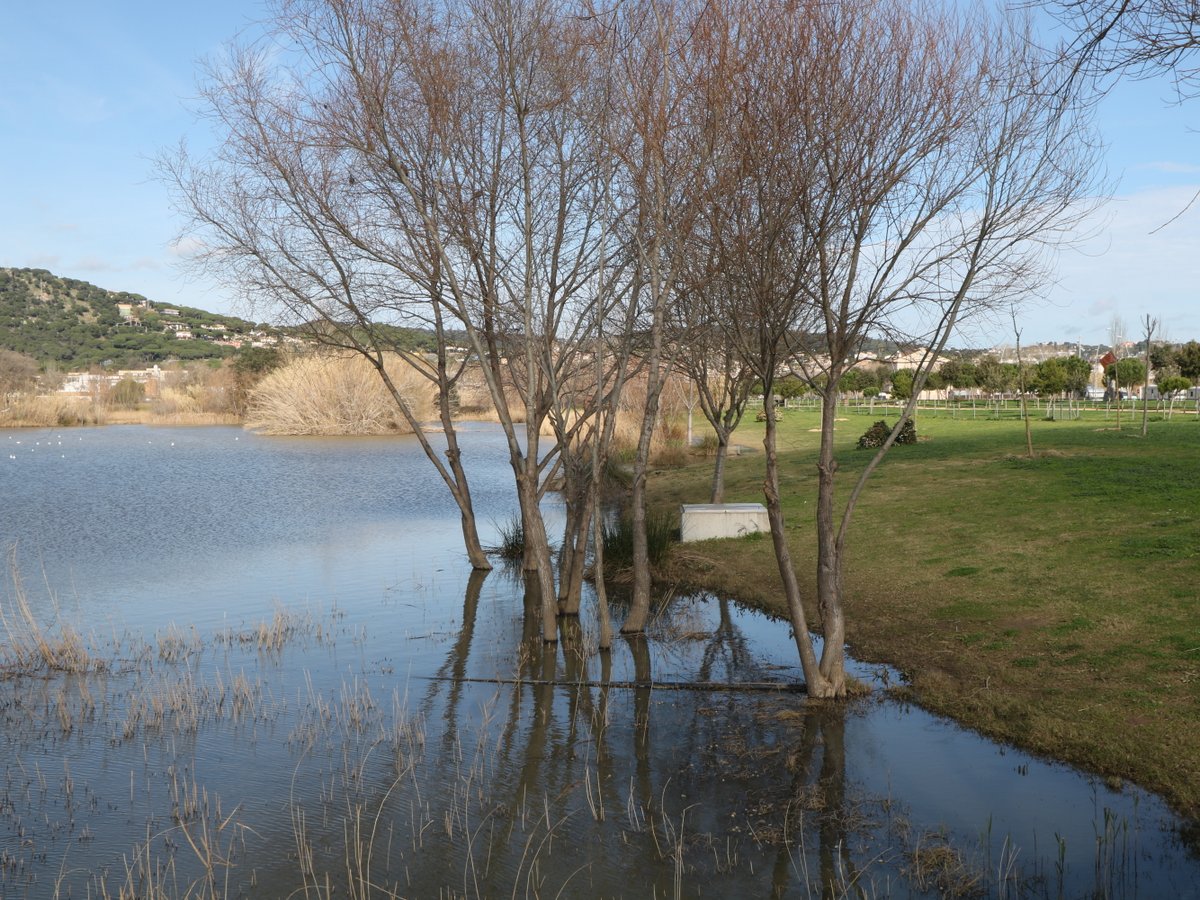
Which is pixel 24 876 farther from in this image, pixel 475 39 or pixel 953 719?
pixel 475 39

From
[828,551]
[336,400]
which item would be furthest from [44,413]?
[828,551]

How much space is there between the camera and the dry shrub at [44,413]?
58750 millimetres

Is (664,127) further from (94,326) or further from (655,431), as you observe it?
(94,326)

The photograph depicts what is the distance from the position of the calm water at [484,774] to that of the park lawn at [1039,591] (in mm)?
472

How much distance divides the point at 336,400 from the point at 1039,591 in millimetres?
45511

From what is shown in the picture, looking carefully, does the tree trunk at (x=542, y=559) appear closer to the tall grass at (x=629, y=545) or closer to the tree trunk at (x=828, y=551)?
the tree trunk at (x=828, y=551)

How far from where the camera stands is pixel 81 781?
752 centimetres

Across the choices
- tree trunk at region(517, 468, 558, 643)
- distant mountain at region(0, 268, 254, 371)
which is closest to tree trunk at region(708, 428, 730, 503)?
tree trunk at region(517, 468, 558, 643)

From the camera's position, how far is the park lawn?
7723 millimetres

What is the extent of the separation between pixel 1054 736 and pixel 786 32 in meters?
5.50

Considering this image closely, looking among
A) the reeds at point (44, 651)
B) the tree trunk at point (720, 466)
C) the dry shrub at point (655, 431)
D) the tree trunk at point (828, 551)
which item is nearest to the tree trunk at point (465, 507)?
the tree trunk at point (720, 466)

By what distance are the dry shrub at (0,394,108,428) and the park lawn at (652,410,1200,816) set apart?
50702 millimetres

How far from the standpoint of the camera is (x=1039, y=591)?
1119 centimetres

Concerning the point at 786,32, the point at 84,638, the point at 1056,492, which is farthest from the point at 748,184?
the point at 1056,492
